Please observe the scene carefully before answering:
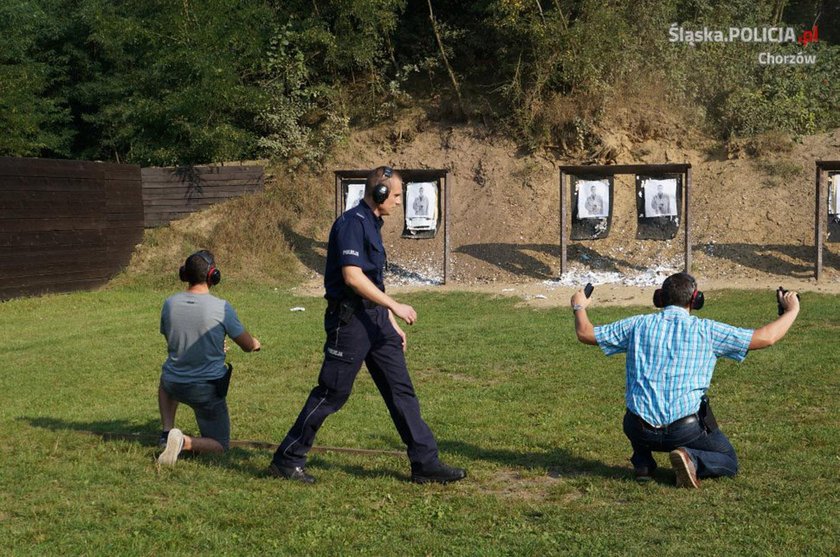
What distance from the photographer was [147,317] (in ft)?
52.6

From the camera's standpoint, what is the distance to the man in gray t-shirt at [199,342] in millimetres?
6855

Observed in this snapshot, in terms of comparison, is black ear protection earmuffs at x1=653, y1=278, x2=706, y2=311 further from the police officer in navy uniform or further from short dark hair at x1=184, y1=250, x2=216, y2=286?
short dark hair at x1=184, y1=250, x2=216, y2=286

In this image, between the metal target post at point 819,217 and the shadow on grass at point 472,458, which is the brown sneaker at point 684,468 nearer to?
the shadow on grass at point 472,458

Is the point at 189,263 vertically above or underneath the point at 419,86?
underneath

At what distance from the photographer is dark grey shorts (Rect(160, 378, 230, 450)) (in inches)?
270

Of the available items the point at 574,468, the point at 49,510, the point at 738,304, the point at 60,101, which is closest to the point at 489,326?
the point at 738,304

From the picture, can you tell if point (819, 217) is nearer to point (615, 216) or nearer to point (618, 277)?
point (618, 277)

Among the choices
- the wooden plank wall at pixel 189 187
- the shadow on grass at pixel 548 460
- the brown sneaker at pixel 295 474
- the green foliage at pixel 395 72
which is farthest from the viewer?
the green foliage at pixel 395 72

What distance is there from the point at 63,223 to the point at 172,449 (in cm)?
1426

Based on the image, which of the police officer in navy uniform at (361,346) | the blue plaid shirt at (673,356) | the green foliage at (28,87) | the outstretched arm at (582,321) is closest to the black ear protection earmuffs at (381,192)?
the police officer in navy uniform at (361,346)

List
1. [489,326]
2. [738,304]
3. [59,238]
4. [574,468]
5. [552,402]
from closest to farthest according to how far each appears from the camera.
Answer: [574,468] < [552,402] < [489,326] < [738,304] < [59,238]

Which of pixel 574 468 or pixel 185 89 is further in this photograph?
pixel 185 89

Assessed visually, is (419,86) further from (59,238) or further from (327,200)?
(59,238)

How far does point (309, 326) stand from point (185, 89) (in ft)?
39.3
